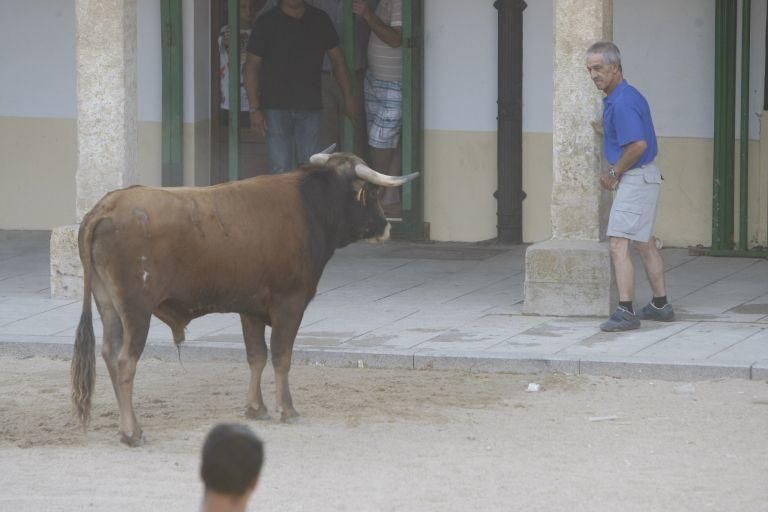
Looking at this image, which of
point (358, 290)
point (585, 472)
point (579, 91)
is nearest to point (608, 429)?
point (585, 472)

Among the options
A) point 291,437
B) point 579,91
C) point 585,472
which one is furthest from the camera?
point 579,91

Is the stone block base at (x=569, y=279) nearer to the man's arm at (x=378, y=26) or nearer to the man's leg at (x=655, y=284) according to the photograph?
the man's leg at (x=655, y=284)

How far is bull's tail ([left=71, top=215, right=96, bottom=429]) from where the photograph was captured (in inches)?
310

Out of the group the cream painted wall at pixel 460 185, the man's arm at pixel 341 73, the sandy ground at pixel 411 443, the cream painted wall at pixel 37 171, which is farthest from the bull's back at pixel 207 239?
the cream painted wall at pixel 37 171

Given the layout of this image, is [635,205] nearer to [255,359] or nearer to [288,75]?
[255,359]

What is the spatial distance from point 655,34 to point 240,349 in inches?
203

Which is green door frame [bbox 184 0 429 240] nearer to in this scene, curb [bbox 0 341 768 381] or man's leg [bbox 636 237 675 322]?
man's leg [bbox 636 237 675 322]

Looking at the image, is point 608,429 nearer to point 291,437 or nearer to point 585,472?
point 585,472

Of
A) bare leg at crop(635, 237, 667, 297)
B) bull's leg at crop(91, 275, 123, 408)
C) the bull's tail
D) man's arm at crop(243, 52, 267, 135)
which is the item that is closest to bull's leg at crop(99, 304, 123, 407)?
bull's leg at crop(91, 275, 123, 408)

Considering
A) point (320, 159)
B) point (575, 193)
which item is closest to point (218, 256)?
point (320, 159)

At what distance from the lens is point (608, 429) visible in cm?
815

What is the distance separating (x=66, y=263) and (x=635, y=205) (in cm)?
416

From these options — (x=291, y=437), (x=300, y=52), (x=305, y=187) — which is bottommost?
(x=291, y=437)

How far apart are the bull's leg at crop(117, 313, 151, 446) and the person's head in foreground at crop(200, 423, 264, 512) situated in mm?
4296
